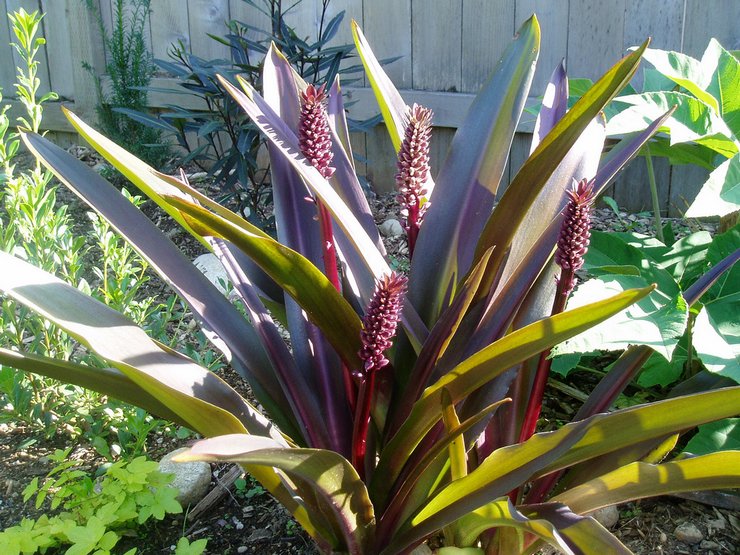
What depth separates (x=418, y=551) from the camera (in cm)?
143

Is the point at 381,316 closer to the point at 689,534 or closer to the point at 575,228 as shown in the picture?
the point at 575,228

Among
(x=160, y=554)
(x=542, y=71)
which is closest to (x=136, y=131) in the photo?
(x=542, y=71)

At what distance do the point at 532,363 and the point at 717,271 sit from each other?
38 centimetres

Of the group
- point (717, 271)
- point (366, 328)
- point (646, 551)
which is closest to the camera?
point (366, 328)

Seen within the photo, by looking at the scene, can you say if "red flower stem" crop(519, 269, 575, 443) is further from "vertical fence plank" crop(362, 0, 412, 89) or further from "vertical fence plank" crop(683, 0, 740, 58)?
"vertical fence plank" crop(362, 0, 412, 89)

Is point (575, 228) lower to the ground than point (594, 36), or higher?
lower

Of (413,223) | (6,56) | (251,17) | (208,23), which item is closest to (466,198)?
(413,223)

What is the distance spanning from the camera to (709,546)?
1540 millimetres

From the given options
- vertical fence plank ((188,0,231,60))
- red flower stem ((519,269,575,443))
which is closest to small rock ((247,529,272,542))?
red flower stem ((519,269,575,443))

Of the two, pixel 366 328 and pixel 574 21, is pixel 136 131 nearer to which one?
pixel 574 21

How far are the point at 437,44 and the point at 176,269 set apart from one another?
267cm

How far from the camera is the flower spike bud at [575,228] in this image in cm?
100

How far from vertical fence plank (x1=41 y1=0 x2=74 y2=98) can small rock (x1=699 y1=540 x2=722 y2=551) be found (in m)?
4.19

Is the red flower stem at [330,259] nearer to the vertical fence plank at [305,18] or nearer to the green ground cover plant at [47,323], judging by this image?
the green ground cover plant at [47,323]
